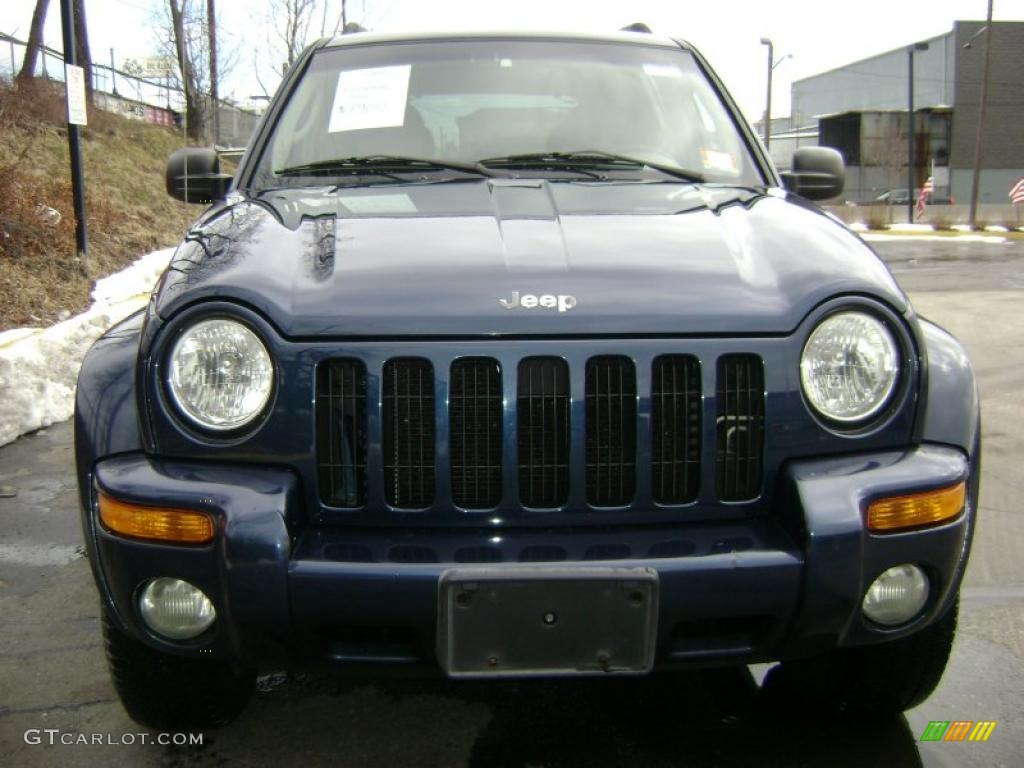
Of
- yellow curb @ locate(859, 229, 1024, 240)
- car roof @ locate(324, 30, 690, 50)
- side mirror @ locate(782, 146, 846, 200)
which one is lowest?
yellow curb @ locate(859, 229, 1024, 240)

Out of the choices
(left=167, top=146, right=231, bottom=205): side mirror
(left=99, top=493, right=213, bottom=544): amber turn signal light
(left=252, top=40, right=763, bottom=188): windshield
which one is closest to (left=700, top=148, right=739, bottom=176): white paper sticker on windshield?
(left=252, top=40, right=763, bottom=188): windshield

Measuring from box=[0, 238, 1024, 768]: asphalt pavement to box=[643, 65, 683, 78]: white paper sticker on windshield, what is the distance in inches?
78.6

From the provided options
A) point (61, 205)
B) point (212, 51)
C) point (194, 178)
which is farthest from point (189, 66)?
point (194, 178)

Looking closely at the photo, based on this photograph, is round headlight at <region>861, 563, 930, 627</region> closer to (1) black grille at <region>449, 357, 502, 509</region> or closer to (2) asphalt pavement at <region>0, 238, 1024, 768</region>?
(2) asphalt pavement at <region>0, 238, 1024, 768</region>

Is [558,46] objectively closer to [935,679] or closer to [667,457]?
[667,457]

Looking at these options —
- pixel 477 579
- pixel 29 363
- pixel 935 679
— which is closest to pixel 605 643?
pixel 477 579

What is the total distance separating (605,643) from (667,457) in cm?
41

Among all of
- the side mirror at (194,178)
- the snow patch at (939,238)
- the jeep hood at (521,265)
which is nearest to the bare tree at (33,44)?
the side mirror at (194,178)

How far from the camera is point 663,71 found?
3.59 meters

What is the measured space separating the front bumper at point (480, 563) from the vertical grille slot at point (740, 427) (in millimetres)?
67

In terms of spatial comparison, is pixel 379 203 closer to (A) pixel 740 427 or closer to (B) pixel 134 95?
(A) pixel 740 427

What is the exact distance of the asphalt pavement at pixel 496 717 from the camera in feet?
8.18

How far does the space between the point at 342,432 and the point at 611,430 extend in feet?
1.81

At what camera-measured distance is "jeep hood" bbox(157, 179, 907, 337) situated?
2105 mm
